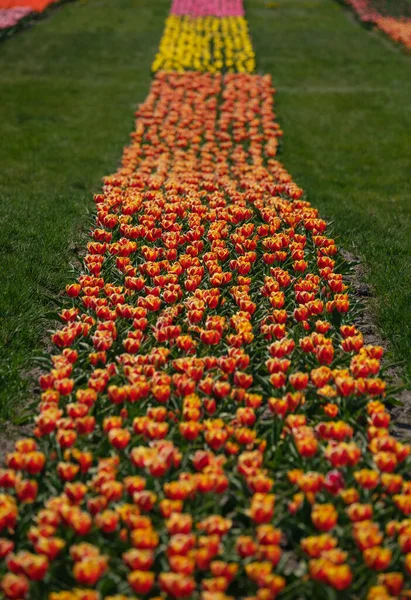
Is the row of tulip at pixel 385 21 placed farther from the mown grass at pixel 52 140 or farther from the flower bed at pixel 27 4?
the flower bed at pixel 27 4

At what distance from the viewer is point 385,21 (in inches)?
774

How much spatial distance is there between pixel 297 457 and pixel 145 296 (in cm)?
212

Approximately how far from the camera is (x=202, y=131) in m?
10.2

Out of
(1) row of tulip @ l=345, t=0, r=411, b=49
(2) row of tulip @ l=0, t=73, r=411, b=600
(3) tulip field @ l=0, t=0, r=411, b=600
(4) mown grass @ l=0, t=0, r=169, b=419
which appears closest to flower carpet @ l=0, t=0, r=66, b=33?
(4) mown grass @ l=0, t=0, r=169, b=419

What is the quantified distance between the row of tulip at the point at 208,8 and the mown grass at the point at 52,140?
79 centimetres

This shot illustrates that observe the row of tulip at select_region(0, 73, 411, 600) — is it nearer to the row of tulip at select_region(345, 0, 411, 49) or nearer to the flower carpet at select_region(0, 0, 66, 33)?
the row of tulip at select_region(345, 0, 411, 49)

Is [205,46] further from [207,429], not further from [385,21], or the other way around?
[207,429]

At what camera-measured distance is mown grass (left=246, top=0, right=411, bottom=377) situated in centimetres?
616

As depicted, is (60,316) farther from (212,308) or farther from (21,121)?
(21,121)

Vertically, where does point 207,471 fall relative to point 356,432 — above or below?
above

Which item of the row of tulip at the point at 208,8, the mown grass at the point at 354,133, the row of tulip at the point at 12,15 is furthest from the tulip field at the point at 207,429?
the row of tulip at the point at 208,8

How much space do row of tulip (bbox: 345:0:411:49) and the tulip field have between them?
13156 mm

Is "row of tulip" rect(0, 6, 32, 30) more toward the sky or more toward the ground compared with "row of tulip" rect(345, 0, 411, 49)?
more toward the sky

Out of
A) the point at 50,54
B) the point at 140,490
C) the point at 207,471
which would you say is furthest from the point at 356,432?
the point at 50,54
